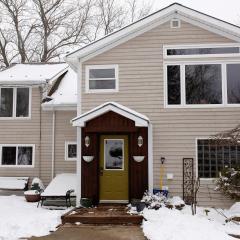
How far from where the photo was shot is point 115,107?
12156mm

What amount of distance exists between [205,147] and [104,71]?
421cm

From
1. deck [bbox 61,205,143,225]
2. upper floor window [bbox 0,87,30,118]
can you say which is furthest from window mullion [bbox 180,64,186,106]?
upper floor window [bbox 0,87,30,118]

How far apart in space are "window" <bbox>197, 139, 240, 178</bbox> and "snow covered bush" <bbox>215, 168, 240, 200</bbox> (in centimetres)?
37

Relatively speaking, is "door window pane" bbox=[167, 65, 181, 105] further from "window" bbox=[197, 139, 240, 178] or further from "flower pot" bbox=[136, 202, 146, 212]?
"flower pot" bbox=[136, 202, 146, 212]

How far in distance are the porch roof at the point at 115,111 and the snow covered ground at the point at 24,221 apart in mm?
2970

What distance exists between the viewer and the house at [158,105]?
1240 cm

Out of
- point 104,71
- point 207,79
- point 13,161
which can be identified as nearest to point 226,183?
point 207,79

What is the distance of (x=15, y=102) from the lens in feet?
53.0

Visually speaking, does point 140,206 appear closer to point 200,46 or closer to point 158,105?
point 158,105

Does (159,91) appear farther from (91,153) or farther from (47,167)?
(47,167)

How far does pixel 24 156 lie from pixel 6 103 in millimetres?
2362

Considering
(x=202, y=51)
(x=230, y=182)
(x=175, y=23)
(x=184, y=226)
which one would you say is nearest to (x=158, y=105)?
(x=202, y=51)

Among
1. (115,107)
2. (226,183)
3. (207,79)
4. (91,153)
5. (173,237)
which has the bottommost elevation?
(173,237)

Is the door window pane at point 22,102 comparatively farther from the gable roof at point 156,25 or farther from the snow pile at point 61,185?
the gable roof at point 156,25
